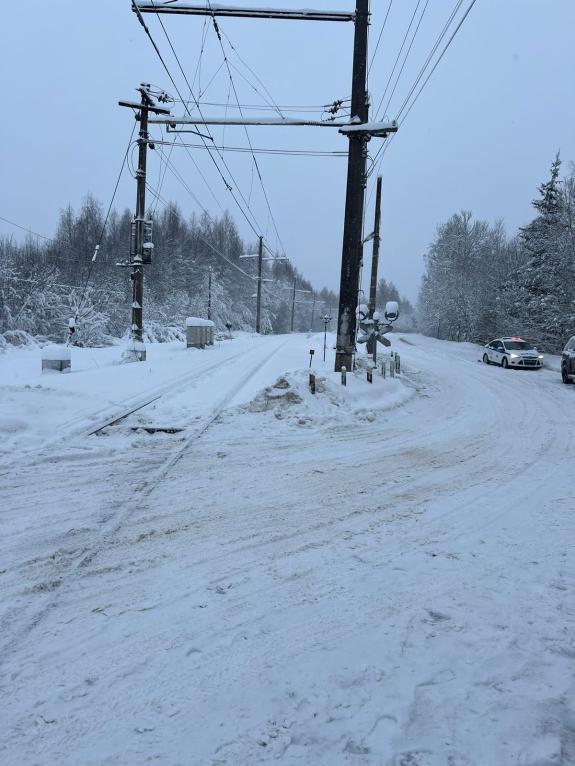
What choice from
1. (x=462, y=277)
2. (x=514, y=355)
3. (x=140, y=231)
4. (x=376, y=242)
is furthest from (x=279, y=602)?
(x=462, y=277)

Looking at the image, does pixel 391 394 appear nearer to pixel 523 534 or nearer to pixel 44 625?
pixel 523 534

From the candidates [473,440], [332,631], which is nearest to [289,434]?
[473,440]

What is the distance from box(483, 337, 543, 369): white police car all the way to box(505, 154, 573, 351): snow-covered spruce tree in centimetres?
575

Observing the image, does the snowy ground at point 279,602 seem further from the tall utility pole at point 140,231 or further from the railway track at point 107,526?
the tall utility pole at point 140,231

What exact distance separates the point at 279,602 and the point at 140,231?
1770 cm

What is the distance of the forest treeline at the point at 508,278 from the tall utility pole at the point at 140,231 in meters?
23.4

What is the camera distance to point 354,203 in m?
12.8

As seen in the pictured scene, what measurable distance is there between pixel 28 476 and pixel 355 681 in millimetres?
4556

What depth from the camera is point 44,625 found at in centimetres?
307

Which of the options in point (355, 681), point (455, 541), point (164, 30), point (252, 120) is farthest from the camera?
point (252, 120)

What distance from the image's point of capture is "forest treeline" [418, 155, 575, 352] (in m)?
30.6

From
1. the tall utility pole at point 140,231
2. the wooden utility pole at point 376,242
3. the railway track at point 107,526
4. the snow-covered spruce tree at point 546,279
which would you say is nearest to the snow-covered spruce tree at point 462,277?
the snow-covered spruce tree at point 546,279

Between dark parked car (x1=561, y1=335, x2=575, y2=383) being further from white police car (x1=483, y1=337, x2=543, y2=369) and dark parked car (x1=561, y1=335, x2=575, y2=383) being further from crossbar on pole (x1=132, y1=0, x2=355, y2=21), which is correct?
crossbar on pole (x1=132, y1=0, x2=355, y2=21)

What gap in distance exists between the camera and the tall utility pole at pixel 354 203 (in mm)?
12523
